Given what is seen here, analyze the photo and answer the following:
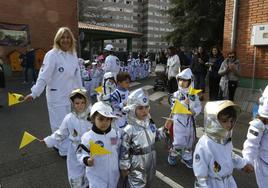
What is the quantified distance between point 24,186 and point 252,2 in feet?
27.4

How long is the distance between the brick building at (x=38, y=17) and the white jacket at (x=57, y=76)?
14.4 metres

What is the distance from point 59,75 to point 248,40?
6802mm

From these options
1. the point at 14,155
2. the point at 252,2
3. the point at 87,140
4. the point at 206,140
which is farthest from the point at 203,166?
the point at 252,2

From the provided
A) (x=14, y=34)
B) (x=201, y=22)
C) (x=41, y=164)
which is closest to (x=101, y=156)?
(x=41, y=164)

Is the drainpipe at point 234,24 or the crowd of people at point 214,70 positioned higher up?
the drainpipe at point 234,24

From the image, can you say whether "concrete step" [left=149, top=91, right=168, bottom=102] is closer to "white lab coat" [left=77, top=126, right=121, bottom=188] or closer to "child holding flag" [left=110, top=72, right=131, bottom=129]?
"child holding flag" [left=110, top=72, right=131, bottom=129]

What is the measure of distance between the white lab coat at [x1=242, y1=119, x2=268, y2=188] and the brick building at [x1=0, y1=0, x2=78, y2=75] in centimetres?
1721

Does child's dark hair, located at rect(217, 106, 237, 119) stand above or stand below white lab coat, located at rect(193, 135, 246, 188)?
above

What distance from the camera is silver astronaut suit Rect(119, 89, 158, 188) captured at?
294 centimetres

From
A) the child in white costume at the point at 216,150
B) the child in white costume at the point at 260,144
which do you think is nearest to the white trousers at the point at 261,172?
the child in white costume at the point at 260,144

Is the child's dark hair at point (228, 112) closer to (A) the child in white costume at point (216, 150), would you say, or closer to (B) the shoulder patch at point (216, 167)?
(A) the child in white costume at point (216, 150)

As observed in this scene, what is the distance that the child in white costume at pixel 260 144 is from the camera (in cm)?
300

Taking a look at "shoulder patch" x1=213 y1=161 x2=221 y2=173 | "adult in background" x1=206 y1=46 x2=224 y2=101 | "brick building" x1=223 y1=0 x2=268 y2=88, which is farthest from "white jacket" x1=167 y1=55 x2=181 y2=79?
"shoulder patch" x1=213 y1=161 x2=221 y2=173

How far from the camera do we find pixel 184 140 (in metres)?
4.62
